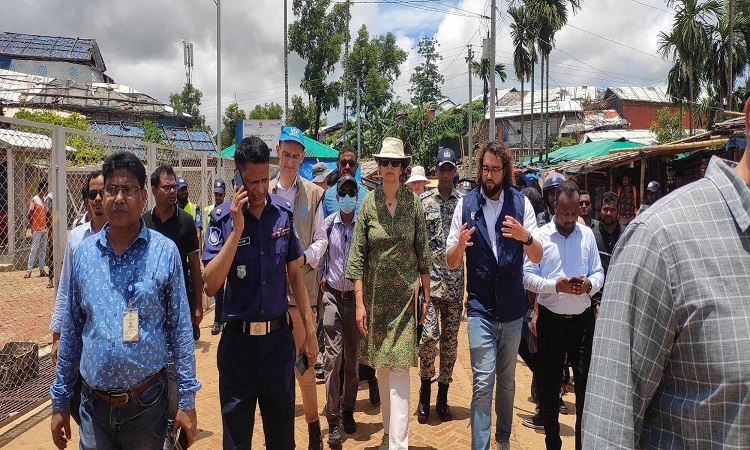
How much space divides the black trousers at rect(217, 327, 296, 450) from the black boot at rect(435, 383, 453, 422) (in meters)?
2.38

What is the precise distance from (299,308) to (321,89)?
43192 millimetres

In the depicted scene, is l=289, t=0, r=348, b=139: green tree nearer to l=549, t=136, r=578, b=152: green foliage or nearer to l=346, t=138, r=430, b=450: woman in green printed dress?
l=549, t=136, r=578, b=152: green foliage

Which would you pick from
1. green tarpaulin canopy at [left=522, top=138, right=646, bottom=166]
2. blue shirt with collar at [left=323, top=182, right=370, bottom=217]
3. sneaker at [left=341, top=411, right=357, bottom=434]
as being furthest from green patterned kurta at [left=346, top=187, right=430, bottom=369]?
green tarpaulin canopy at [left=522, top=138, right=646, bottom=166]

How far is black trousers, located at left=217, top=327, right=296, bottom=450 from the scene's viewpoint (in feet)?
9.98

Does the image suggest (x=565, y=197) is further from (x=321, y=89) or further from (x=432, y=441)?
(x=321, y=89)

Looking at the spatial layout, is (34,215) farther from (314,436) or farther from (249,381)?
(249,381)

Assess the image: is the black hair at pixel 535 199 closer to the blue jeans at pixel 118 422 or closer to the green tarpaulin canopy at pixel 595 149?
the blue jeans at pixel 118 422

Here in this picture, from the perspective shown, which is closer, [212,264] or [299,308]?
[212,264]

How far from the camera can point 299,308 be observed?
3.48m

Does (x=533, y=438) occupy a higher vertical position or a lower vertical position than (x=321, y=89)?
lower

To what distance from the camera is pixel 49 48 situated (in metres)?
43.5

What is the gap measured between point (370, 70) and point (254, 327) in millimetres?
45026

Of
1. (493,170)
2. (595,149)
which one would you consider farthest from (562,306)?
(595,149)

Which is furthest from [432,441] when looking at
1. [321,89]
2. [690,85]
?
[321,89]
